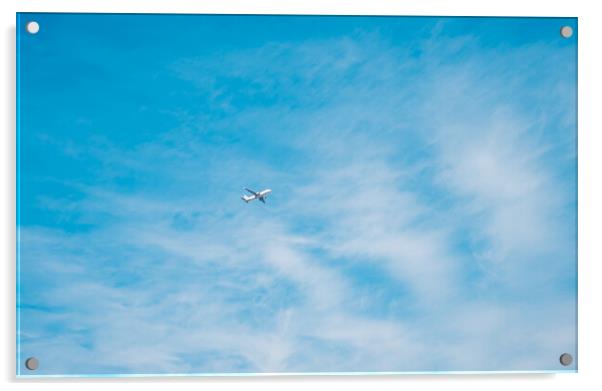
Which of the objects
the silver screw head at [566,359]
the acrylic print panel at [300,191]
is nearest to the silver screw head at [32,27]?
the acrylic print panel at [300,191]

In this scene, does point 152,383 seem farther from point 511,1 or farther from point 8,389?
point 511,1

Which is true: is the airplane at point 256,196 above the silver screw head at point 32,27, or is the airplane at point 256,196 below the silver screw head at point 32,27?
below

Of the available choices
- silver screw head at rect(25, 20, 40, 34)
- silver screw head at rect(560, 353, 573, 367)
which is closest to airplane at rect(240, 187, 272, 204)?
silver screw head at rect(25, 20, 40, 34)

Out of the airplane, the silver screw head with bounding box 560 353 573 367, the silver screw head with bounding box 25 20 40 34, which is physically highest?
the silver screw head with bounding box 25 20 40 34

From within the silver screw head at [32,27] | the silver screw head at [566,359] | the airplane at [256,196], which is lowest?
the silver screw head at [566,359]

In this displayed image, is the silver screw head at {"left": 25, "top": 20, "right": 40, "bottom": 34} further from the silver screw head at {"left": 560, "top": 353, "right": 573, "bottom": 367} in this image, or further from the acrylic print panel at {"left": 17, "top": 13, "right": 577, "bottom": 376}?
the silver screw head at {"left": 560, "top": 353, "right": 573, "bottom": 367}

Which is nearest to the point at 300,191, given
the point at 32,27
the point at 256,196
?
the point at 256,196

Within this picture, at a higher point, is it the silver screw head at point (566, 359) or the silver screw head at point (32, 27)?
the silver screw head at point (32, 27)

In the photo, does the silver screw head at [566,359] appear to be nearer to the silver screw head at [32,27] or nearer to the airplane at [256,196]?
the airplane at [256,196]

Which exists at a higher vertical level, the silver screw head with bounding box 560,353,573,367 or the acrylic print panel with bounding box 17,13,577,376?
the acrylic print panel with bounding box 17,13,577,376

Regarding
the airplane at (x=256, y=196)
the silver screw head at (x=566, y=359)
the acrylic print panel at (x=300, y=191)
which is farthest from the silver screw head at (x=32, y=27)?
the silver screw head at (x=566, y=359)
